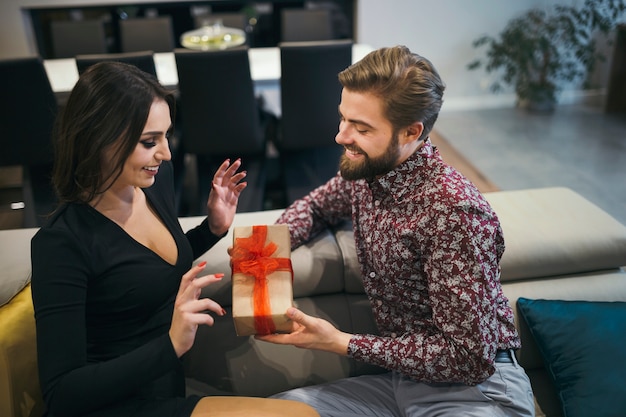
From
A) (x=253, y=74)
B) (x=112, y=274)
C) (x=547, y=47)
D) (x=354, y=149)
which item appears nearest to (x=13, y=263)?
(x=112, y=274)

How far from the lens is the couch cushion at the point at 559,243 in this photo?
1.57 meters

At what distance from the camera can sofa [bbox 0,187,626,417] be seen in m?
1.41

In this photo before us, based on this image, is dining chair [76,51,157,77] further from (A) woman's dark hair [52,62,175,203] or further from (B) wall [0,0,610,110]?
(B) wall [0,0,610,110]

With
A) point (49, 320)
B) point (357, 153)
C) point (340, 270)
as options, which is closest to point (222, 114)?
point (340, 270)

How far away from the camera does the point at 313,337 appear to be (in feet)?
3.97

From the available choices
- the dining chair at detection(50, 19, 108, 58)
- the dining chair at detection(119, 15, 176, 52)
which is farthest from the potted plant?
the dining chair at detection(50, 19, 108, 58)

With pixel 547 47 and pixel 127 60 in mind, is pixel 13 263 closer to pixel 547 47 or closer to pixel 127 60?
pixel 127 60

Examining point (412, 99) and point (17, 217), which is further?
point (17, 217)

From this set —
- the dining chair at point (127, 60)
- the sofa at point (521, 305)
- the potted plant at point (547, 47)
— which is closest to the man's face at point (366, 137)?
the sofa at point (521, 305)

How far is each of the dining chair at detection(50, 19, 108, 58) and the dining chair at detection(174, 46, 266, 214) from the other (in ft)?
5.07

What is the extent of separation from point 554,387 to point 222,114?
1945 mm

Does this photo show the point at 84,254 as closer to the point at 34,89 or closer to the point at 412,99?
the point at 412,99

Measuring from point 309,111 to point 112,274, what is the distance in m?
1.87

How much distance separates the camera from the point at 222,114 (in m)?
2.77
